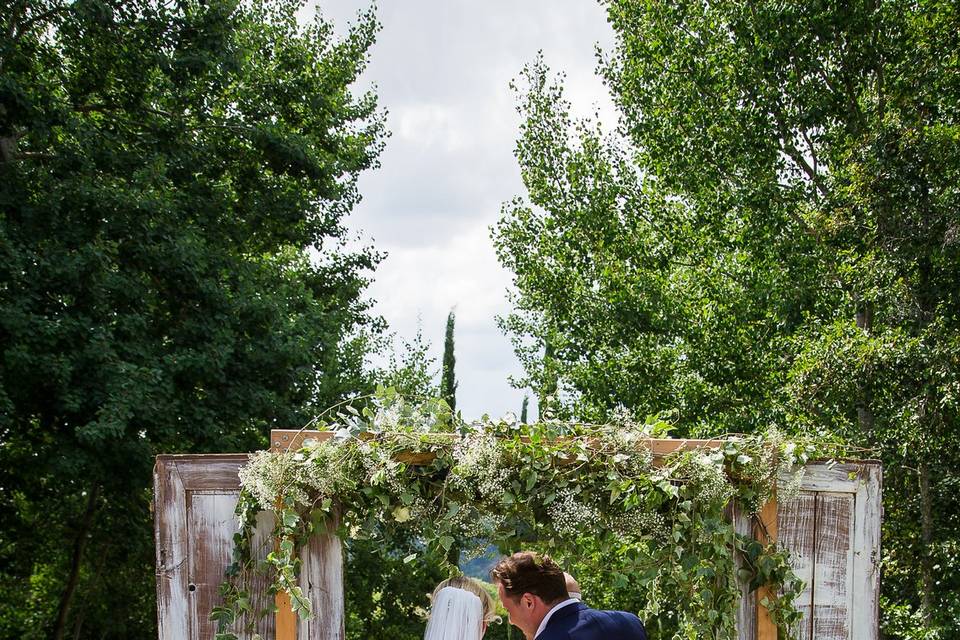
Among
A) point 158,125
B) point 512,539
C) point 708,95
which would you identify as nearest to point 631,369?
point 708,95

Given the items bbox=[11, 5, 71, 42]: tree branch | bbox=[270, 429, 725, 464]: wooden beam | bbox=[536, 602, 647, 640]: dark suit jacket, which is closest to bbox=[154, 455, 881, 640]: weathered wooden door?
bbox=[270, 429, 725, 464]: wooden beam

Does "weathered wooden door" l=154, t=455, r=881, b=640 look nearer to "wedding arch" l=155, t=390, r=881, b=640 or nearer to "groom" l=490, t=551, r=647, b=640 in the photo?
"wedding arch" l=155, t=390, r=881, b=640

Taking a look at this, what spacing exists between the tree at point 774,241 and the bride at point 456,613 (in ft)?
15.4

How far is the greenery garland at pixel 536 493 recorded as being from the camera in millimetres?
3553

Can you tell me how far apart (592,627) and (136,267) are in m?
8.65

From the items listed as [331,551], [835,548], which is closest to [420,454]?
[331,551]

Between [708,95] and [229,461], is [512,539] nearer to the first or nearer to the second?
[229,461]

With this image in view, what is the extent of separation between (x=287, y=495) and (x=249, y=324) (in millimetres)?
8181

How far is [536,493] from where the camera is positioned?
11.9ft

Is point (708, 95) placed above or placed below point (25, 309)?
above

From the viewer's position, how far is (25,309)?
30.1 feet

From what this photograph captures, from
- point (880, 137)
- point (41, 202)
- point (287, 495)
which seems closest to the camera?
point (287, 495)

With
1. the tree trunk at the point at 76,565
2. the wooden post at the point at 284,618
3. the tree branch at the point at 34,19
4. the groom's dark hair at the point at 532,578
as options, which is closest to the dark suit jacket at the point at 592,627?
the groom's dark hair at the point at 532,578

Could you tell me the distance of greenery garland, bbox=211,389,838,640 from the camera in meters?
3.55
